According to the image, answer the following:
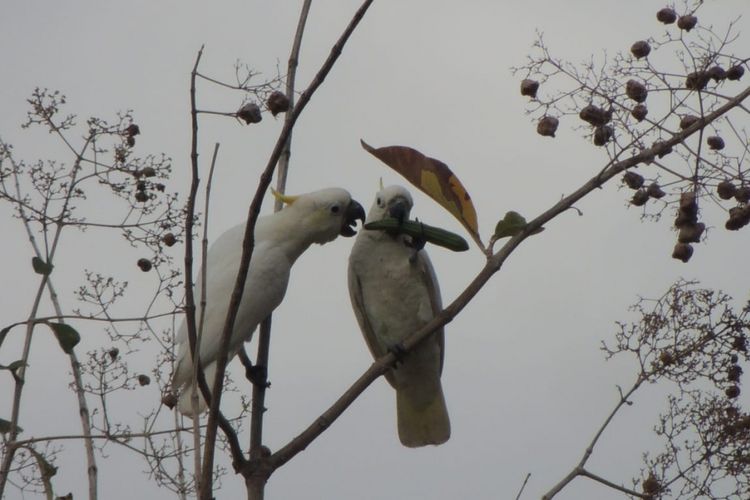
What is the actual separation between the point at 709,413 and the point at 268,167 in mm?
1577

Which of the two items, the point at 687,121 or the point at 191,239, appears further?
the point at 687,121

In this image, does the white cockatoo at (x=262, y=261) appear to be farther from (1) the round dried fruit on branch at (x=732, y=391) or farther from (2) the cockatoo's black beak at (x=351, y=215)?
(1) the round dried fruit on branch at (x=732, y=391)

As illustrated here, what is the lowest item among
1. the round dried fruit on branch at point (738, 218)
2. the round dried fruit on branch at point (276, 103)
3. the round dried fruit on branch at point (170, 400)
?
the round dried fruit on branch at point (738, 218)

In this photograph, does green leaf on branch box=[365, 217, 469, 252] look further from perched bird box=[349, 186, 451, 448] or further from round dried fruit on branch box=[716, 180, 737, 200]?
perched bird box=[349, 186, 451, 448]

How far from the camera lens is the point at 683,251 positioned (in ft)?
8.30

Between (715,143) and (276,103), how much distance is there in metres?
1.23

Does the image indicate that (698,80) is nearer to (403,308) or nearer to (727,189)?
(727,189)

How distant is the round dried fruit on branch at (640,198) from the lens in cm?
252

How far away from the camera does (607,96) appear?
250 cm

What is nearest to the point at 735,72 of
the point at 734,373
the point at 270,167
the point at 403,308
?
the point at 734,373

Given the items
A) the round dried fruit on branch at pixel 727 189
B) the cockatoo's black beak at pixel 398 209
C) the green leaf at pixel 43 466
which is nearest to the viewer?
the green leaf at pixel 43 466

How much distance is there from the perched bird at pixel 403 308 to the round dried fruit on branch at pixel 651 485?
1701mm

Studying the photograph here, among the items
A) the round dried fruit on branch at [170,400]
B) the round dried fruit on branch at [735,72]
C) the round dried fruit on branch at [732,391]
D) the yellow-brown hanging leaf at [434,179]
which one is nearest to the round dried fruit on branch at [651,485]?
the round dried fruit on branch at [732,391]

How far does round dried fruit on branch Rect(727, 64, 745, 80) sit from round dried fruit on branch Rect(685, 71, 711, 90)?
16cm
